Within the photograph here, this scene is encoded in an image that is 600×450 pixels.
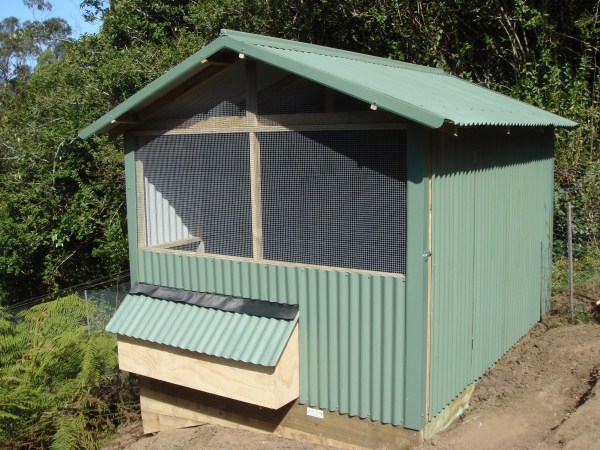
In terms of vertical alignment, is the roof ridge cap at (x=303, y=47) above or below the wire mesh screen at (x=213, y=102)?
above

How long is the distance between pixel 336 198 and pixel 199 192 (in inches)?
58.6

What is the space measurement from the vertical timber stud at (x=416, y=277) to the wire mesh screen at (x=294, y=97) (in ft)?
1.85

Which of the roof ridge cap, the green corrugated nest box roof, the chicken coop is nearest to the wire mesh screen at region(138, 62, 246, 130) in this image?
the chicken coop

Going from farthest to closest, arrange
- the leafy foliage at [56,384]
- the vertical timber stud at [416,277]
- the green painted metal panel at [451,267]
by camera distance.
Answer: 1. the leafy foliage at [56,384]
2. the green painted metal panel at [451,267]
3. the vertical timber stud at [416,277]

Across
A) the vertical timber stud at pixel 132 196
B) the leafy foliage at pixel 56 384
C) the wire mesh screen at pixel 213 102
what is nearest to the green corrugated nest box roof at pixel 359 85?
the wire mesh screen at pixel 213 102

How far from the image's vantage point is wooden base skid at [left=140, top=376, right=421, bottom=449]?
17.7ft

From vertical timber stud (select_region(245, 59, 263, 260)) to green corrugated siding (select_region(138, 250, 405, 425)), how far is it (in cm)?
34

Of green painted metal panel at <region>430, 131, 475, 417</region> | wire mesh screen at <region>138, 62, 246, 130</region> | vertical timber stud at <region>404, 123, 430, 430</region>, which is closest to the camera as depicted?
vertical timber stud at <region>404, 123, 430, 430</region>

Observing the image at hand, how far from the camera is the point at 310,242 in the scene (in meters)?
5.53

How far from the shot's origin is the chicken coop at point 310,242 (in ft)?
16.8

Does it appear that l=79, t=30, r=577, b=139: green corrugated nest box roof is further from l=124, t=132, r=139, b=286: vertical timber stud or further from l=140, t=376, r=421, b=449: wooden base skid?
l=140, t=376, r=421, b=449: wooden base skid

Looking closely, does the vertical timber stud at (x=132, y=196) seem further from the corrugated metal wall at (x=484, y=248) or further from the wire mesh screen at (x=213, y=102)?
the corrugated metal wall at (x=484, y=248)

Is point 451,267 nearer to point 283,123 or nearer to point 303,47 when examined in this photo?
point 283,123

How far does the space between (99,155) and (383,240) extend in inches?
330
